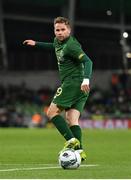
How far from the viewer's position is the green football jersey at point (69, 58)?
12.9 m

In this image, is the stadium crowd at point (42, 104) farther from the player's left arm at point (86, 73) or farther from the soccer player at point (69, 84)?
the player's left arm at point (86, 73)

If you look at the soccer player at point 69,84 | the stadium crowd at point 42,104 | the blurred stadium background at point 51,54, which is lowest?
the stadium crowd at point 42,104

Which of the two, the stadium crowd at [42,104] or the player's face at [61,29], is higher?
the player's face at [61,29]

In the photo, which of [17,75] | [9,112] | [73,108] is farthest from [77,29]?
[73,108]

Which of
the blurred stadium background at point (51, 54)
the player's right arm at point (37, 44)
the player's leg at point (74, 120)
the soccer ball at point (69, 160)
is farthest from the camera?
the blurred stadium background at point (51, 54)

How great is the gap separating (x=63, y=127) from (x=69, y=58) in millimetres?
1189

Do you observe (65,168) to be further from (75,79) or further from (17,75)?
(17,75)

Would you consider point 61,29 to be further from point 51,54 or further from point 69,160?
point 51,54

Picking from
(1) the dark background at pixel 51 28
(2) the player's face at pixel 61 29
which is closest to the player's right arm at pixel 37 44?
(2) the player's face at pixel 61 29

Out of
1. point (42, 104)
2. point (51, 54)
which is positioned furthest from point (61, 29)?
point (51, 54)

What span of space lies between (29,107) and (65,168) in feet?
110

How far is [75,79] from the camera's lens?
1307 centimetres

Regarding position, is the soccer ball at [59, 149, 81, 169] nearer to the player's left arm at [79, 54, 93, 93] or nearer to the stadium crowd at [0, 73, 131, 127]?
the player's left arm at [79, 54, 93, 93]

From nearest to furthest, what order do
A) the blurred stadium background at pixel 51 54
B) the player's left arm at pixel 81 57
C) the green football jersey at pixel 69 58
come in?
the player's left arm at pixel 81 57, the green football jersey at pixel 69 58, the blurred stadium background at pixel 51 54
